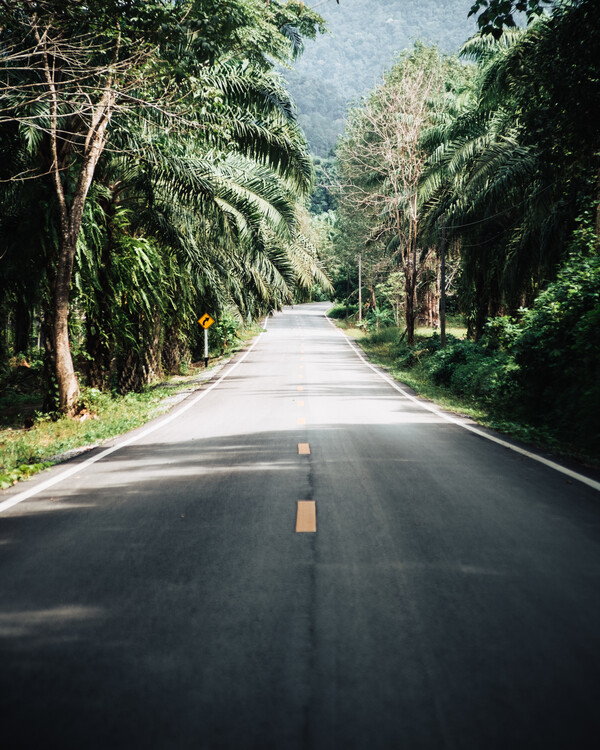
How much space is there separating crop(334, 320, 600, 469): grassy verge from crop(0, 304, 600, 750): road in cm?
204

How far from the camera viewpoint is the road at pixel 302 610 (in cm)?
291

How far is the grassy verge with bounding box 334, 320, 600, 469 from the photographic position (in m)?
10.4

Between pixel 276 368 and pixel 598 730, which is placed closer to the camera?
pixel 598 730

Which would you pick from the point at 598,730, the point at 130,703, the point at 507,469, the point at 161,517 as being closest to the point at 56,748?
the point at 130,703

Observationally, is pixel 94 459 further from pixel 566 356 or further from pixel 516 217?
pixel 516 217

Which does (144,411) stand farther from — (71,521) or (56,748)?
(56,748)

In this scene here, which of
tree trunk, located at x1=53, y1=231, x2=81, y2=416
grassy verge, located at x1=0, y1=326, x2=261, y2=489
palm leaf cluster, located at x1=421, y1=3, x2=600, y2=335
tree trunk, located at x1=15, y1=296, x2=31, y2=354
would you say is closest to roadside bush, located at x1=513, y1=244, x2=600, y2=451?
palm leaf cluster, located at x1=421, y1=3, x2=600, y2=335

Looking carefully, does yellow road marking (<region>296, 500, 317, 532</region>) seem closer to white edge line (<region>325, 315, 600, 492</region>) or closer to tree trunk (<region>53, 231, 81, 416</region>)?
white edge line (<region>325, 315, 600, 492</region>)

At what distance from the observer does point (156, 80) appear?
11711 mm

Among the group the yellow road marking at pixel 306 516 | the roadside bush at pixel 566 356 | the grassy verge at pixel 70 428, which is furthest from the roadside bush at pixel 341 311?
the yellow road marking at pixel 306 516

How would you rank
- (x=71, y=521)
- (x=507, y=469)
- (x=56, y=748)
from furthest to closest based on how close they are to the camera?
(x=507, y=469)
(x=71, y=521)
(x=56, y=748)

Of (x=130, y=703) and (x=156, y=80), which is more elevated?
(x=156, y=80)

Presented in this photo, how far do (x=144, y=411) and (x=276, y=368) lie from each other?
556 inches

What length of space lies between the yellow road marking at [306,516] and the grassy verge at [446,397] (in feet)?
13.9
